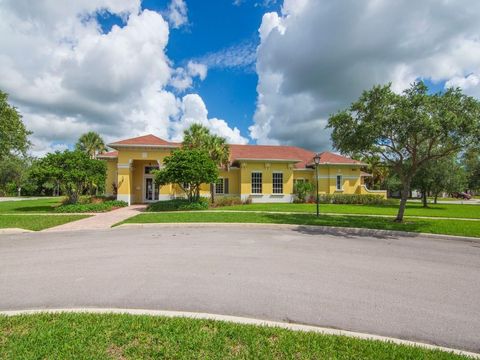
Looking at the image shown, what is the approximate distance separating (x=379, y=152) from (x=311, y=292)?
11526mm

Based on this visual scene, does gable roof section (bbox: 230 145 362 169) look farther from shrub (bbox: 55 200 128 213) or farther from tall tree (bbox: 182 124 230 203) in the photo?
shrub (bbox: 55 200 128 213)

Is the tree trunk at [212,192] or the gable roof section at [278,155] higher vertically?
the gable roof section at [278,155]

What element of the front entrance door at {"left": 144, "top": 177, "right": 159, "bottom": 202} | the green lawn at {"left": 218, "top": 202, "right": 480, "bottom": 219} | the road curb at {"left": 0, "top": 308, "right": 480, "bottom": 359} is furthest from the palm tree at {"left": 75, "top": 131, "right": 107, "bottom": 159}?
the road curb at {"left": 0, "top": 308, "right": 480, "bottom": 359}

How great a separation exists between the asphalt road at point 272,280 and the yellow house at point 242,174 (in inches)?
575

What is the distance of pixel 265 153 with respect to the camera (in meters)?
27.1

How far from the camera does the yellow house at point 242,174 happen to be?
22281 millimetres

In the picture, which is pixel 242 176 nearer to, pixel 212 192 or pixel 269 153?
pixel 212 192

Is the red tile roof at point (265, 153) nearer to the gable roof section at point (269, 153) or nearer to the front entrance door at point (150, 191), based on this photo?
the gable roof section at point (269, 153)

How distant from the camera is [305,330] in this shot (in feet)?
10.4

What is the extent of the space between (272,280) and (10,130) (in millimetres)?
22254

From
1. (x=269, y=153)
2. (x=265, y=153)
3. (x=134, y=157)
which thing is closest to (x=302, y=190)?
(x=269, y=153)

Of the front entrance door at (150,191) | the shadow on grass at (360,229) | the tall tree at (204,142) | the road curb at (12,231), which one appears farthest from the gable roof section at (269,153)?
the road curb at (12,231)

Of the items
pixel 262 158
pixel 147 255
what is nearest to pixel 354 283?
pixel 147 255

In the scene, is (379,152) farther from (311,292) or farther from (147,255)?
(147,255)
